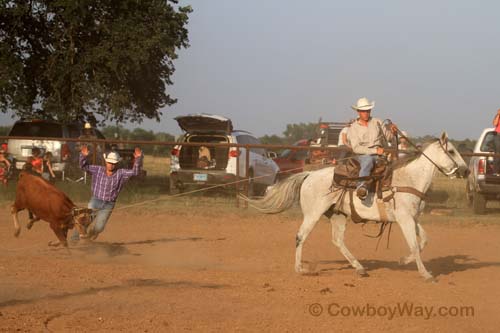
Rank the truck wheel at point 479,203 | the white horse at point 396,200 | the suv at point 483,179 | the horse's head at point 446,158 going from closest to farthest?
the white horse at point 396,200 → the horse's head at point 446,158 → the suv at point 483,179 → the truck wheel at point 479,203

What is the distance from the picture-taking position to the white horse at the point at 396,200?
9625 millimetres

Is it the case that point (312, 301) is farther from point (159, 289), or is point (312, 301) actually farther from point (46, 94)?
point (46, 94)

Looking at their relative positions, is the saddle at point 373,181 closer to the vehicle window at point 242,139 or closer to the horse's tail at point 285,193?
the horse's tail at point 285,193

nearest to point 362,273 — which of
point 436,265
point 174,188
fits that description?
point 436,265

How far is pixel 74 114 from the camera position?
2242 cm

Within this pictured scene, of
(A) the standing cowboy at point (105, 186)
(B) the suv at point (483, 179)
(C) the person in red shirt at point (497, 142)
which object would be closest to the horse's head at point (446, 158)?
(A) the standing cowboy at point (105, 186)

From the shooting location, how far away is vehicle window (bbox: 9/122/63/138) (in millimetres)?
21656

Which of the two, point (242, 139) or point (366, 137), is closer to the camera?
point (366, 137)

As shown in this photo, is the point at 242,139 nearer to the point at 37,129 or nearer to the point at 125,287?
the point at 37,129

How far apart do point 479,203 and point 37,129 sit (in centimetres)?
1254

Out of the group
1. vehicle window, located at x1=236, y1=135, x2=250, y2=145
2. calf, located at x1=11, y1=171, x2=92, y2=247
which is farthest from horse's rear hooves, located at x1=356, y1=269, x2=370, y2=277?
vehicle window, located at x1=236, y1=135, x2=250, y2=145

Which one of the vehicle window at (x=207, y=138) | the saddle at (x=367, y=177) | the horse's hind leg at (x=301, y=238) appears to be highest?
the vehicle window at (x=207, y=138)

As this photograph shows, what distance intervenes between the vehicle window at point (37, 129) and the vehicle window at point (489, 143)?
11738 mm

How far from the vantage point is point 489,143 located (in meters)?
17.8
